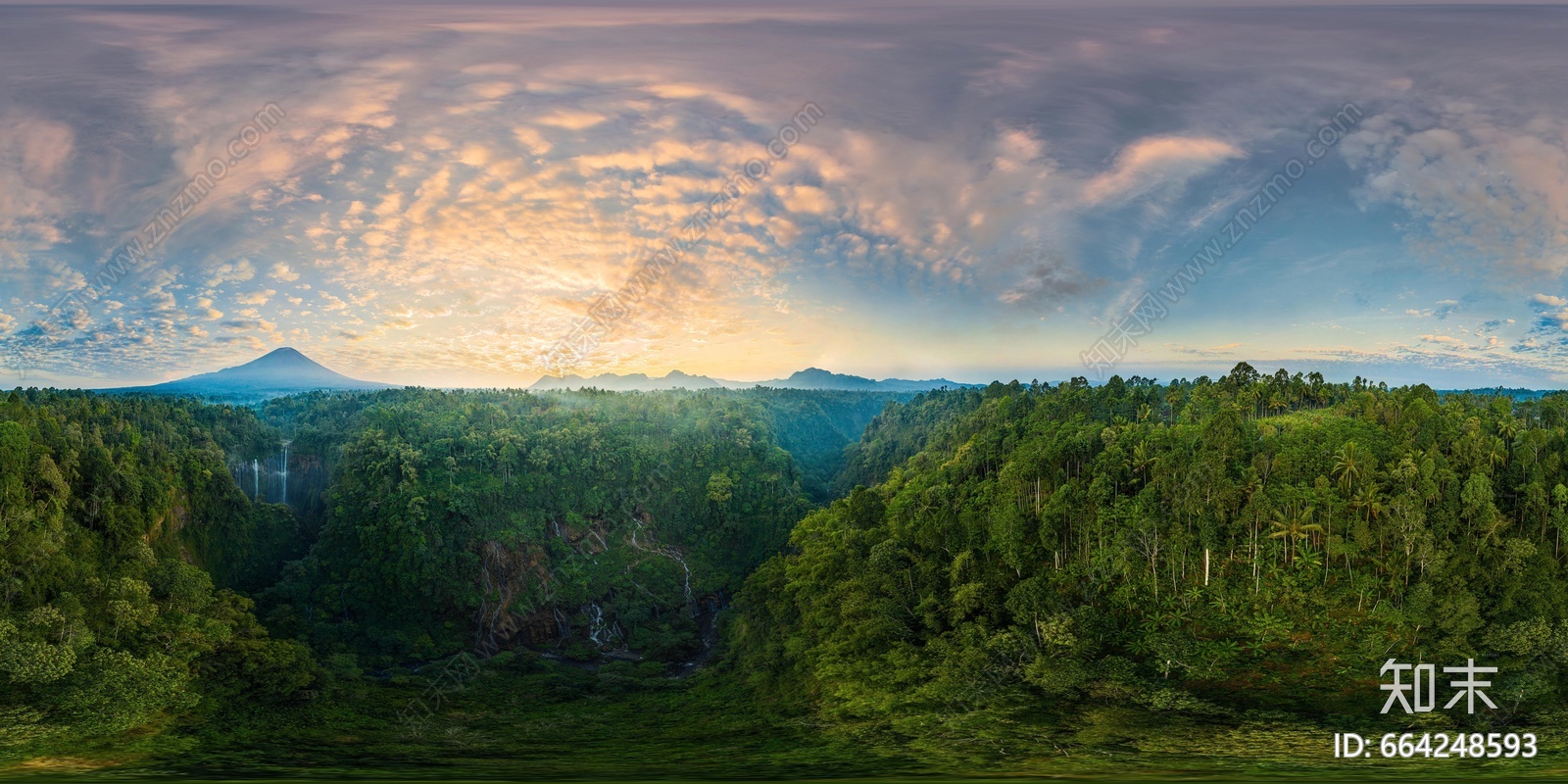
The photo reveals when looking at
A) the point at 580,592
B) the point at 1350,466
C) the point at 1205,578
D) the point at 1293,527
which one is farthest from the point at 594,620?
the point at 1350,466

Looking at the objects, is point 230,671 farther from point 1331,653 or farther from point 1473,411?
point 1473,411

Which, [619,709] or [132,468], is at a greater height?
[132,468]

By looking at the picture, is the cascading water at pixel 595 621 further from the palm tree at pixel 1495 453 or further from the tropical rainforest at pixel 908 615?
the palm tree at pixel 1495 453

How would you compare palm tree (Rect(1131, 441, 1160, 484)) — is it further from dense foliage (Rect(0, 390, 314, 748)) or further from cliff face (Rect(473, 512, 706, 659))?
dense foliage (Rect(0, 390, 314, 748))

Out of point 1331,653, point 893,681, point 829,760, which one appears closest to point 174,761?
point 829,760

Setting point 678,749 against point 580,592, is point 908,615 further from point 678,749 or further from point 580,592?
point 580,592

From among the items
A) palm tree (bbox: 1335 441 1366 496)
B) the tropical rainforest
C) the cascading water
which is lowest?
the cascading water

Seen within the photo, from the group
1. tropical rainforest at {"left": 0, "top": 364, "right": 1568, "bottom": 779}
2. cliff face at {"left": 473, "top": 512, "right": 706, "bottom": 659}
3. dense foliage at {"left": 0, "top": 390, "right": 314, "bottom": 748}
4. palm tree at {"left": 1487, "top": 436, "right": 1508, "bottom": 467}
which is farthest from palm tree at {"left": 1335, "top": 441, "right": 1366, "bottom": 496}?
dense foliage at {"left": 0, "top": 390, "right": 314, "bottom": 748}
